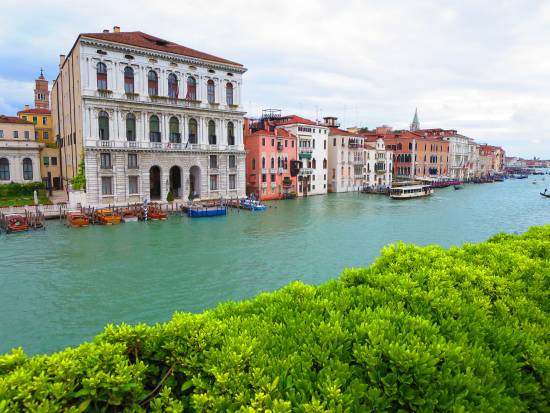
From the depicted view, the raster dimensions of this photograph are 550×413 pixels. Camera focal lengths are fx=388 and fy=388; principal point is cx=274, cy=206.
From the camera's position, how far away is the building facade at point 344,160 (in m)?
54.6

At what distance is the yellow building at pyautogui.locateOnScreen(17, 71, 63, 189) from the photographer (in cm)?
4128

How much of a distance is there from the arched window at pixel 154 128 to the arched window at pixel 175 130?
126 cm

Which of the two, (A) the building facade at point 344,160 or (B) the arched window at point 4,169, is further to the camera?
(A) the building facade at point 344,160

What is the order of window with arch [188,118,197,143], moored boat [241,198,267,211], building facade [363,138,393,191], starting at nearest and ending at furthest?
moored boat [241,198,267,211] → window with arch [188,118,197,143] → building facade [363,138,393,191]

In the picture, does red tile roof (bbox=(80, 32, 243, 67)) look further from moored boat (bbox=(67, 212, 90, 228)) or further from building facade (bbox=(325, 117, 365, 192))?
building facade (bbox=(325, 117, 365, 192))

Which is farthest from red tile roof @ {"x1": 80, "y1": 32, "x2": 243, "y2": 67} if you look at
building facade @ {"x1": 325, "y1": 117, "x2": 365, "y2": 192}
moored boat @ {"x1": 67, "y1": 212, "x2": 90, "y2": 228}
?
building facade @ {"x1": 325, "y1": 117, "x2": 365, "y2": 192}

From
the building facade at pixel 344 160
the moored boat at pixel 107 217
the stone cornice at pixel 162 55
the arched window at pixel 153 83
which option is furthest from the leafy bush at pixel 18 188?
the building facade at pixel 344 160

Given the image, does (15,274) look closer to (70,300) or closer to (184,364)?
(70,300)

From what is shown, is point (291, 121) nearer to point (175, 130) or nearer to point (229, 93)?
point (229, 93)

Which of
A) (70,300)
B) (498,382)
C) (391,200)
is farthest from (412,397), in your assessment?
(391,200)

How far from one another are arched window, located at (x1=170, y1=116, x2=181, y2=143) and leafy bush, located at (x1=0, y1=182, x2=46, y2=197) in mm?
13890

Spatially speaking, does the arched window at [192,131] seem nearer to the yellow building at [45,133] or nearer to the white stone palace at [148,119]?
the white stone palace at [148,119]

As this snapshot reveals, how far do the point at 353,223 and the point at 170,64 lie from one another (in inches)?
836

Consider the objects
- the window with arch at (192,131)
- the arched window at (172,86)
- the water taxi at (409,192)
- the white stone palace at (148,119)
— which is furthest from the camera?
the water taxi at (409,192)
